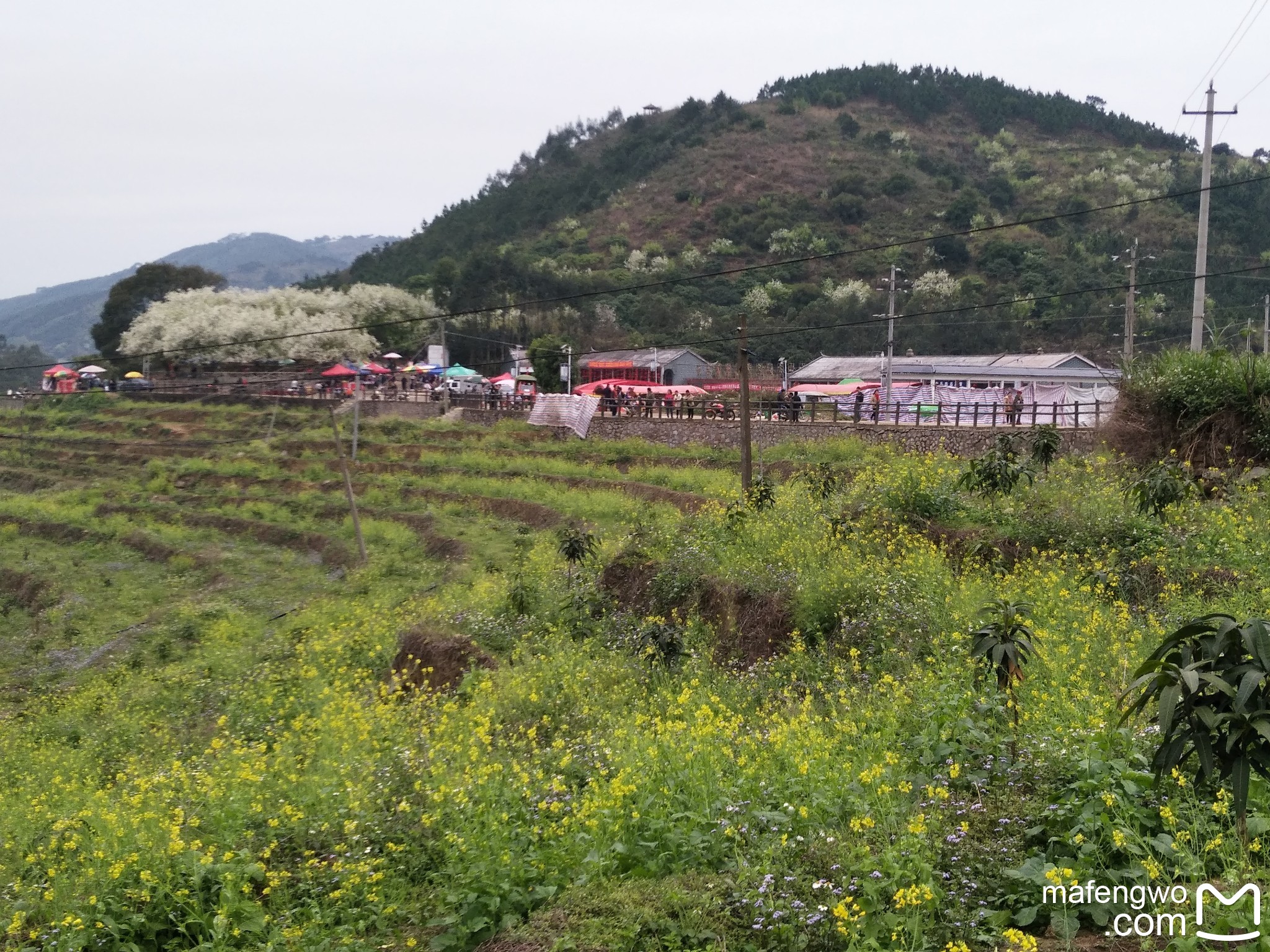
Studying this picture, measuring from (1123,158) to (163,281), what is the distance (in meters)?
82.7

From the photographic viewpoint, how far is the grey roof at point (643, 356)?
2245 inches

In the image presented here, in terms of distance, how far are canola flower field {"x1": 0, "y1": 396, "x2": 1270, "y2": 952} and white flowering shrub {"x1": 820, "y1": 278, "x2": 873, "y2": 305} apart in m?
46.1

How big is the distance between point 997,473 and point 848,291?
5575cm

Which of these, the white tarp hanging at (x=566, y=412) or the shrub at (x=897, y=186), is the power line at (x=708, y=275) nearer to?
the white tarp hanging at (x=566, y=412)

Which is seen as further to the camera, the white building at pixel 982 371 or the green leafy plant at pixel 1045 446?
the white building at pixel 982 371

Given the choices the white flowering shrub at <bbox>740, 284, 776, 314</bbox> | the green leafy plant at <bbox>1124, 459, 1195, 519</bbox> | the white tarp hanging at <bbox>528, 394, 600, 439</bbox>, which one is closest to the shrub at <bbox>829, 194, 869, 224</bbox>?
the white flowering shrub at <bbox>740, 284, 776, 314</bbox>

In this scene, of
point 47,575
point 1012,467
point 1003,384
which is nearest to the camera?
point 1012,467

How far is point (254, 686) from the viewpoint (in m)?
15.2

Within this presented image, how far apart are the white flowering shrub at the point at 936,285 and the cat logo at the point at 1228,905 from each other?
199 ft

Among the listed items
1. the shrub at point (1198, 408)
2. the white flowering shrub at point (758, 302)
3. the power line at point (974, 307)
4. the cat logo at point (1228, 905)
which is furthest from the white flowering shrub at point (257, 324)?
the cat logo at point (1228, 905)

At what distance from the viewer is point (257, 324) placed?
59281mm

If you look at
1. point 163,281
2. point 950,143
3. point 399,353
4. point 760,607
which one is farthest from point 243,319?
point 950,143

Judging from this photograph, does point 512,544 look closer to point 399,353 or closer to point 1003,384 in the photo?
point 1003,384

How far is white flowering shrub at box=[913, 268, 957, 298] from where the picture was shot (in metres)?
64.2
